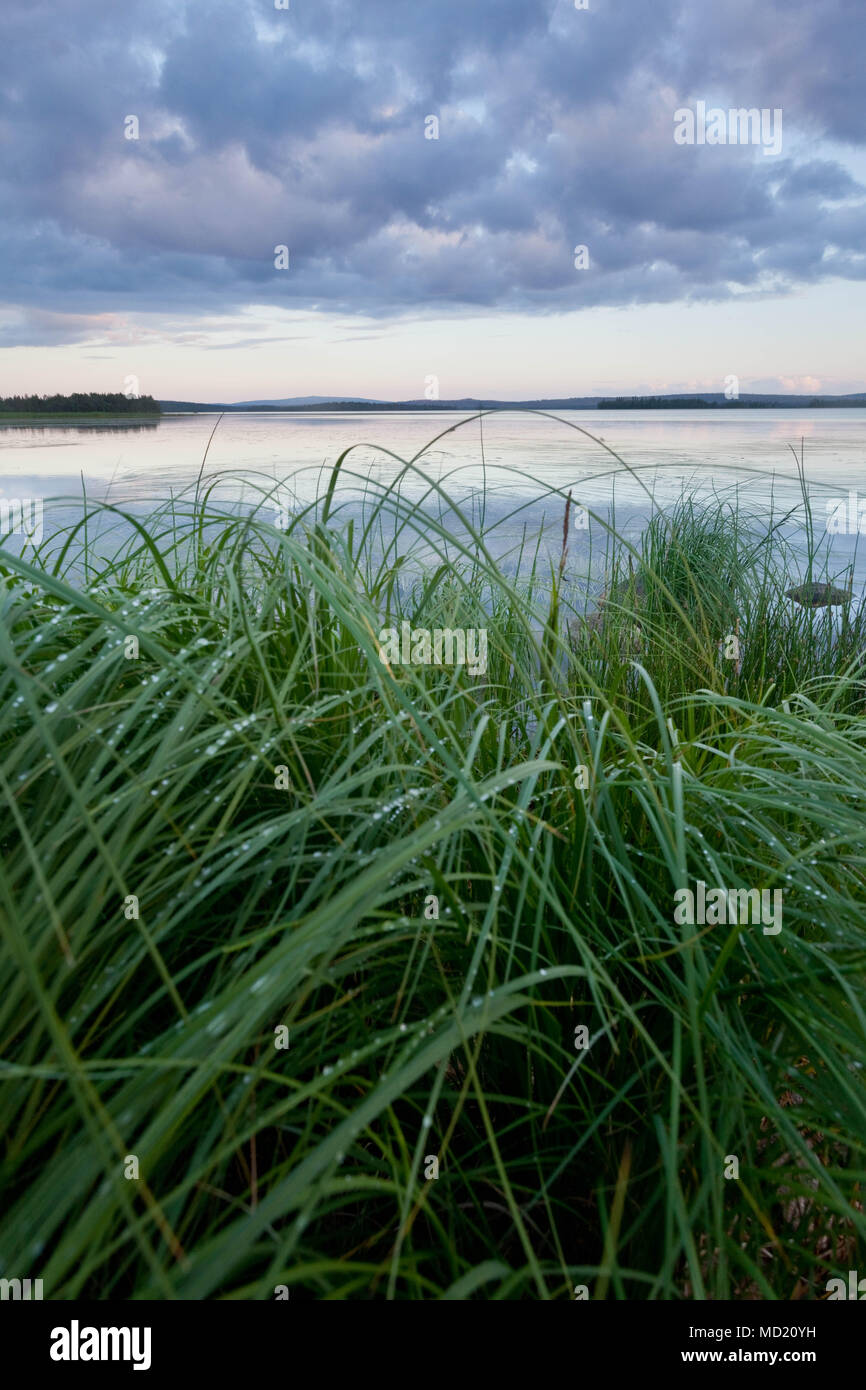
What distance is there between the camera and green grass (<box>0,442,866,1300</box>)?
30.9 inches

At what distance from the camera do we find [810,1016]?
1041 millimetres

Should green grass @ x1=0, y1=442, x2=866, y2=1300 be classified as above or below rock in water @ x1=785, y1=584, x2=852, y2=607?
below

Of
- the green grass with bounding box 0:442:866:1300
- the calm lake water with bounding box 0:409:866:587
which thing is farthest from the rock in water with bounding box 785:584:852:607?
the green grass with bounding box 0:442:866:1300

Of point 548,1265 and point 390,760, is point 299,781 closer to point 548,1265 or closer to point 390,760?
point 390,760

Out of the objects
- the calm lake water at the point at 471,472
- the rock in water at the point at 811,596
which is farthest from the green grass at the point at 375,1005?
the rock in water at the point at 811,596

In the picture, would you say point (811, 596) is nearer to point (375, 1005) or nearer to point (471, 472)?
point (471, 472)

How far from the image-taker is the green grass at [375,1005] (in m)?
0.79

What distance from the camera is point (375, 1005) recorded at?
3.32 ft

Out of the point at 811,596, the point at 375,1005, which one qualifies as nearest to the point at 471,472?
the point at 811,596

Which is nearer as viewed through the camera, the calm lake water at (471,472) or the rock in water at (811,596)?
the calm lake water at (471,472)

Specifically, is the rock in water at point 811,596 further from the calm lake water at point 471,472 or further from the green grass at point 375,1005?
the green grass at point 375,1005

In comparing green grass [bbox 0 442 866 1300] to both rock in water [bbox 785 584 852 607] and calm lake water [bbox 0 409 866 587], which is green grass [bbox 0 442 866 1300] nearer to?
calm lake water [bbox 0 409 866 587]
